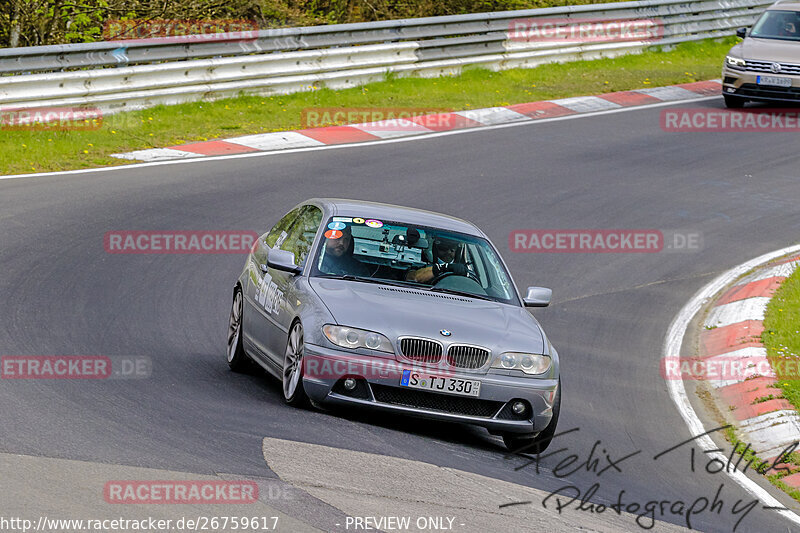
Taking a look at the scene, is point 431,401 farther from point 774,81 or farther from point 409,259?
point 774,81

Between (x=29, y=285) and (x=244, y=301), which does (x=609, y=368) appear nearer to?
(x=244, y=301)

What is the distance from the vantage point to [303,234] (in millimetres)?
9430

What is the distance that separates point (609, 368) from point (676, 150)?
9361 mm

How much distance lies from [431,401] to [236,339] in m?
2.29

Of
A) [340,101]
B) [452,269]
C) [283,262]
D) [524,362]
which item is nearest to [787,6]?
[340,101]

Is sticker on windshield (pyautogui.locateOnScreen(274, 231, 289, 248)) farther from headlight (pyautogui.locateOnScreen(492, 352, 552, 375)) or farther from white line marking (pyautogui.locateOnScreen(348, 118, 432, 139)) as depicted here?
white line marking (pyautogui.locateOnScreen(348, 118, 432, 139))

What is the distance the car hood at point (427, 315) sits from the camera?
7992 mm

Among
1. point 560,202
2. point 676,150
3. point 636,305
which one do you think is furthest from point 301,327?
point 676,150

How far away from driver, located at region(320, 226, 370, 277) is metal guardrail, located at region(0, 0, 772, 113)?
363 inches

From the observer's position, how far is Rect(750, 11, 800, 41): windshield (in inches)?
904

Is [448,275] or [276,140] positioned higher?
[448,275]

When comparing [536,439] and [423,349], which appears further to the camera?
[536,439]

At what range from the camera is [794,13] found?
2347cm

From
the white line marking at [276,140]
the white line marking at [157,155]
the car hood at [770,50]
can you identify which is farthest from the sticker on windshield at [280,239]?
the car hood at [770,50]
